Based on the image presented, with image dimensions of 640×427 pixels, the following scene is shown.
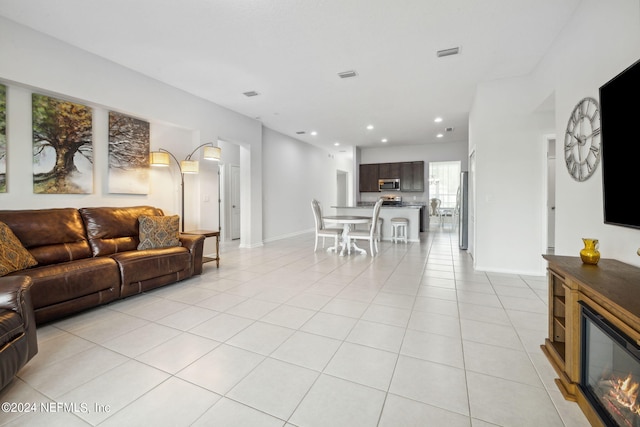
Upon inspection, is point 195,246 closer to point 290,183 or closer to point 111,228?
point 111,228

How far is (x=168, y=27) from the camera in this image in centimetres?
298

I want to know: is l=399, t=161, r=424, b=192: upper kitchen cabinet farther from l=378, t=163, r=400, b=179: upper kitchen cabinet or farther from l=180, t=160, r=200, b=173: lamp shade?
l=180, t=160, r=200, b=173: lamp shade

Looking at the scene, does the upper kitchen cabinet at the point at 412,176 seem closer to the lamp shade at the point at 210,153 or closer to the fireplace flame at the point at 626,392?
the lamp shade at the point at 210,153

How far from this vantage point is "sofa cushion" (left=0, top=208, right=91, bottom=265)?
108 inches

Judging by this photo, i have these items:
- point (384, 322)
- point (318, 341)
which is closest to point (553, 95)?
point (384, 322)

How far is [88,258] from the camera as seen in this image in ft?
10.3

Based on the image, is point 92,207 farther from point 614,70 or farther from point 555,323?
point 614,70

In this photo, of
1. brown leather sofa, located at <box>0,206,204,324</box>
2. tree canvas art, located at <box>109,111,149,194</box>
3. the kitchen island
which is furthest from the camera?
the kitchen island

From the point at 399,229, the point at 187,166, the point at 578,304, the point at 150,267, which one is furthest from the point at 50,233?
the point at 399,229

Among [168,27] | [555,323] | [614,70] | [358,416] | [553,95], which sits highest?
[168,27]

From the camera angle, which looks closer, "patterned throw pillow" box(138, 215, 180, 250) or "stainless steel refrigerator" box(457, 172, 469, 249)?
"patterned throw pillow" box(138, 215, 180, 250)

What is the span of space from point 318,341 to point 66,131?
12.5ft

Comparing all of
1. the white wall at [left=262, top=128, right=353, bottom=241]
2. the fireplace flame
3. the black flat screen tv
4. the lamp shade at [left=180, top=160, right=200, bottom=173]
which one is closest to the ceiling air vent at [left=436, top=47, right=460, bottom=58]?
the black flat screen tv

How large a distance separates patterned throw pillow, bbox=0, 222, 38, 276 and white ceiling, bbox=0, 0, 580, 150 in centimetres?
217
